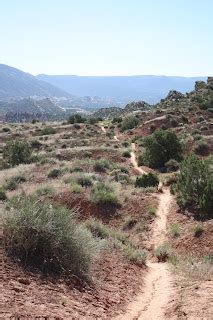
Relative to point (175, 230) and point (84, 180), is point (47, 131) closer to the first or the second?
point (84, 180)

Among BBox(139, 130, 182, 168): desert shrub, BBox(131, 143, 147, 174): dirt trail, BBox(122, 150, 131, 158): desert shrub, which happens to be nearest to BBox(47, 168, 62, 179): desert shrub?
BBox(131, 143, 147, 174): dirt trail

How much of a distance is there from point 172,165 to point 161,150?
11.2 ft

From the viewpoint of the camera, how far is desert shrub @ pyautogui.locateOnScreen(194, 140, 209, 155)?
41.3m

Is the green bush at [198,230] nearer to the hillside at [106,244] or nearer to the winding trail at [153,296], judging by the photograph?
the hillside at [106,244]

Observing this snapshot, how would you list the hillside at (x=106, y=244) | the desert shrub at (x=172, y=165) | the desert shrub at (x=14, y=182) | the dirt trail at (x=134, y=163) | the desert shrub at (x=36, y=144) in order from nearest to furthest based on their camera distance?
the hillside at (x=106, y=244)
the desert shrub at (x=14, y=182)
the desert shrub at (x=172, y=165)
the dirt trail at (x=134, y=163)
the desert shrub at (x=36, y=144)

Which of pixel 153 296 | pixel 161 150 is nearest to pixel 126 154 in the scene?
pixel 161 150

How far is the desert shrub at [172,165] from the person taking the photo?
33.9 metres

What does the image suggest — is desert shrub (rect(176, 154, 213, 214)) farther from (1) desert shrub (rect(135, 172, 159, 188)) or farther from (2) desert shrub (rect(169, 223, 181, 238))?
(1) desert shrub (rect(135, 172, 159, 188))

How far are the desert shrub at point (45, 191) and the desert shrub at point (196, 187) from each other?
629 cm

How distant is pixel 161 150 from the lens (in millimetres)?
37531

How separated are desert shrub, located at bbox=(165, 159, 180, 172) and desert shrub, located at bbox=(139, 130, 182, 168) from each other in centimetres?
204

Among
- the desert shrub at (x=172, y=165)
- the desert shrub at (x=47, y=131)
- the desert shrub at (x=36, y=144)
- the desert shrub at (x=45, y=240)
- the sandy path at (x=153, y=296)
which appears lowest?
the desert shrub at (x=36, y=144)

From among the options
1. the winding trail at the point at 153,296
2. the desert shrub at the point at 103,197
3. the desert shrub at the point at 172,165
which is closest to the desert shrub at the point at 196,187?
the desert shrub at the point at 103,197

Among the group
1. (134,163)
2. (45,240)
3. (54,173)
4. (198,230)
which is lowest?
(134,163)
